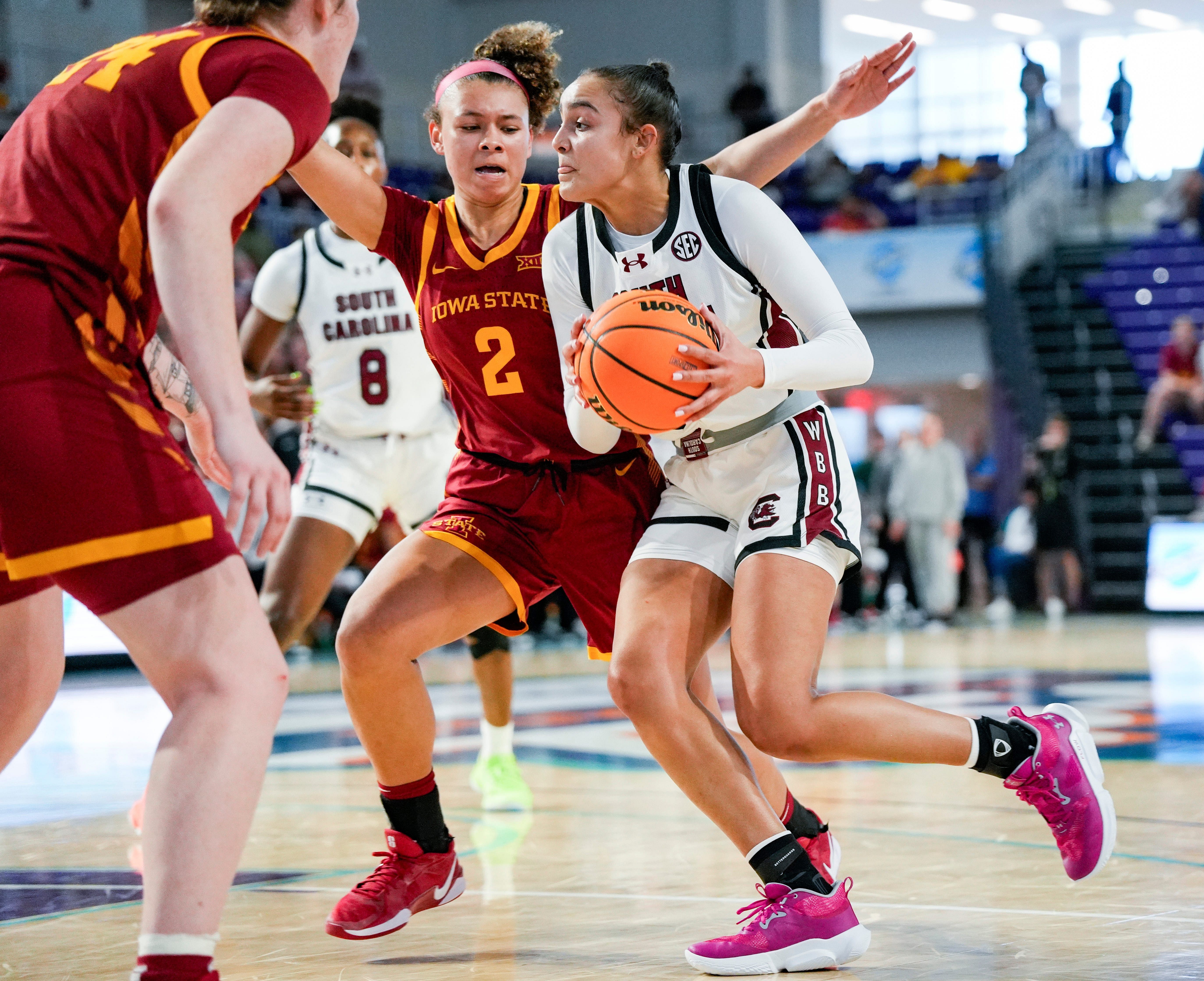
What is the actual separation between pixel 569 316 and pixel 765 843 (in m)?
1.31

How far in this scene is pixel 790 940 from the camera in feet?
9.73

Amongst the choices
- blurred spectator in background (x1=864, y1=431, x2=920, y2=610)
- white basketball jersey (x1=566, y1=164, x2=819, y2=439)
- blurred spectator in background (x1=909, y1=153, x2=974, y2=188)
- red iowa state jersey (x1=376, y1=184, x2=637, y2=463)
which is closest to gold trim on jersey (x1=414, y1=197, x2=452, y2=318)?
red iowa state jersey (x1=376, y1=184, x2=637, y2=463)

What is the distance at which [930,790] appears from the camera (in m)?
5.27

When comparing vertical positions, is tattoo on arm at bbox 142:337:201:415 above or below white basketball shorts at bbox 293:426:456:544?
above

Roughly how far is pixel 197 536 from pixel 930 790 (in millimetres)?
3725

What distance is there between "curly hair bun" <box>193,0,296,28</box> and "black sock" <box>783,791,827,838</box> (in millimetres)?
2164

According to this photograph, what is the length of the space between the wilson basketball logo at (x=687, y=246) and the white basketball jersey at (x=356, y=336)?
2400 millimetres

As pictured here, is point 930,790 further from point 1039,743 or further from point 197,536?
point 197,536

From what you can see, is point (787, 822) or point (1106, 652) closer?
point (787, 822)

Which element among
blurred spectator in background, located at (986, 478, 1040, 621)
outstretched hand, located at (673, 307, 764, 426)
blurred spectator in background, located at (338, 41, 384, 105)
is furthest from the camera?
blurred spectator in background, located at (338, 41, 384, 105)

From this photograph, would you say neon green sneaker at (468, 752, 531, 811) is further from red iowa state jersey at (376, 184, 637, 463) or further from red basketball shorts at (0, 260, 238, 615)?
red basketball shorts at (0, 260, 238, 615)

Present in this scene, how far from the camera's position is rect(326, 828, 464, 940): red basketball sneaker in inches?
130

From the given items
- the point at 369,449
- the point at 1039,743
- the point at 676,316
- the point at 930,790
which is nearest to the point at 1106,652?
the point at 930,790

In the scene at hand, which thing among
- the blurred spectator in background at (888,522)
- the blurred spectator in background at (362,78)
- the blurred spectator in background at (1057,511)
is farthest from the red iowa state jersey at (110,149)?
the blurred spectator in background at (362,78)
